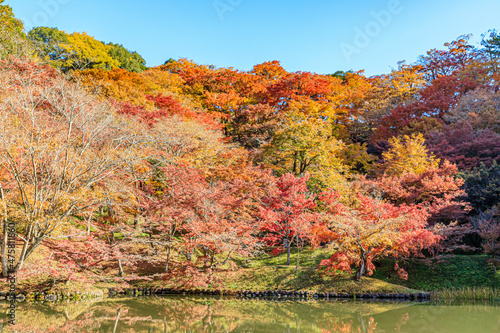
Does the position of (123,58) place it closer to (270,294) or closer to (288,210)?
(288,210)

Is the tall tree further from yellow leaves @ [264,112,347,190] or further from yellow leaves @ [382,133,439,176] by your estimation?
yellow leaves @ [382,133,439,176]

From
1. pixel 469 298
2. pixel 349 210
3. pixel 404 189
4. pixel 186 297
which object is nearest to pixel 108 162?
pixel 186 297

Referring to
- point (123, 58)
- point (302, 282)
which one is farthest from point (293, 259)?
point (123, 58)

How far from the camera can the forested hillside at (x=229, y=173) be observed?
33.2ft

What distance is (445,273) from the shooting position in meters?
13.5

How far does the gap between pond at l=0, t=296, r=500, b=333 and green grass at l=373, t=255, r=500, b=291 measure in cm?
247

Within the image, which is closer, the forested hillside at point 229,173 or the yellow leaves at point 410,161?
the forested hillside at point 229,173

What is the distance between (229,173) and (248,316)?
751 cm

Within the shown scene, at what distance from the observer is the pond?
→ 7.18 metres

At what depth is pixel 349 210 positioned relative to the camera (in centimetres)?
1354

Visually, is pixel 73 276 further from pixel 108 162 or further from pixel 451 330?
pixel 451 330

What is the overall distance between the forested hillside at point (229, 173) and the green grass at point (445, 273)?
45 cm

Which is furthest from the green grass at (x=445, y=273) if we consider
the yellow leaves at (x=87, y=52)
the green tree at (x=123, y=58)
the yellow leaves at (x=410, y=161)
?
the green tree at (x=123, y=58)

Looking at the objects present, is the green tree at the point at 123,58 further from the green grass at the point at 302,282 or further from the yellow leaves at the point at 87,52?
the green grass at the point at 302,282
